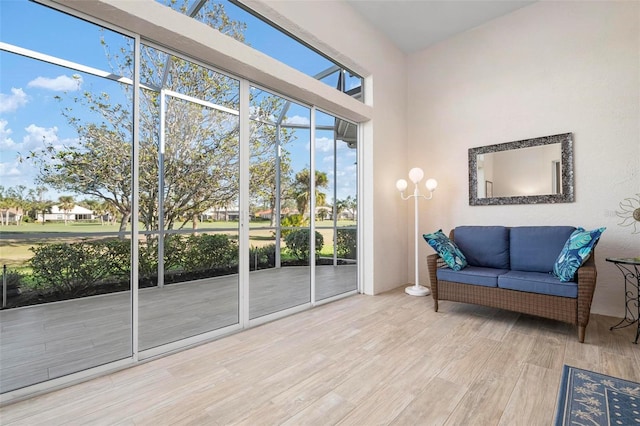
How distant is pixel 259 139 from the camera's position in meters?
3.47

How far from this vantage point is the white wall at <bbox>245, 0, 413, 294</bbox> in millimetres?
3410

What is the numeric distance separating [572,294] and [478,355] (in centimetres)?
108

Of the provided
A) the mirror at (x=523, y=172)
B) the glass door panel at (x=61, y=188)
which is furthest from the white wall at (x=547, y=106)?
the glass door panel at (x=61, y=188)

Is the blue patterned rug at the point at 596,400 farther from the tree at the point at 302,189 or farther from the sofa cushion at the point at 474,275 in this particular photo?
the tree at the point at 302,189

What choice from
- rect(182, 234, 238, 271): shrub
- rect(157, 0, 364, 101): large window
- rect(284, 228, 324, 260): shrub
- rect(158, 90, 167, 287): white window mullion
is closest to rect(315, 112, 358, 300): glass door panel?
rect(284, 228, 324, 260): shrub

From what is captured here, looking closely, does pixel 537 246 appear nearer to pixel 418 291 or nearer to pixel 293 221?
pixel 418 291

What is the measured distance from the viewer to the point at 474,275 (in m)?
3.14

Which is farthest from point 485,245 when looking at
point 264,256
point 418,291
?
point 264,256

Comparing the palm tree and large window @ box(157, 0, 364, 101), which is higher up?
large window @ box(157, 0, 364, 101)

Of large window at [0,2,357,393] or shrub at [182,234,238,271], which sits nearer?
large window at [0,2,357,393]

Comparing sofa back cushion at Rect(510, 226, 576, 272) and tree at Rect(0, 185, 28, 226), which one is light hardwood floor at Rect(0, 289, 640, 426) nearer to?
sofa back cushion at Rect(510, 226, 576, 272)

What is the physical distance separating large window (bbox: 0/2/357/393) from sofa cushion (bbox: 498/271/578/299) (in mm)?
1964

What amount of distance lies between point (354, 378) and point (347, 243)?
2.53 meters

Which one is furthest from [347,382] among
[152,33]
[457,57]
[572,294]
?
[457,57]
